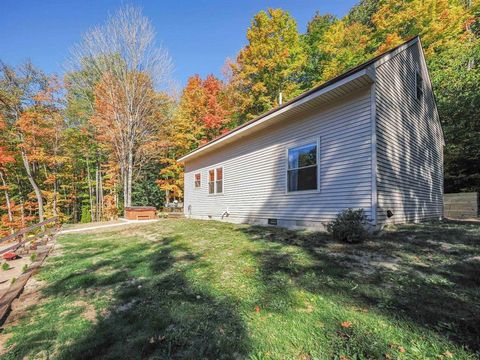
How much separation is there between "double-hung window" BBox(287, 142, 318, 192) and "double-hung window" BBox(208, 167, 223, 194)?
4.41 m

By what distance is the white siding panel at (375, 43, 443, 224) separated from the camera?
6051mm

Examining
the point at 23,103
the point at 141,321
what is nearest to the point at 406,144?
the point at 141,321

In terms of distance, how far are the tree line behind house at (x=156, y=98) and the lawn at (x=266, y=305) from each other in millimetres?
13124

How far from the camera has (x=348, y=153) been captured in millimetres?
6152

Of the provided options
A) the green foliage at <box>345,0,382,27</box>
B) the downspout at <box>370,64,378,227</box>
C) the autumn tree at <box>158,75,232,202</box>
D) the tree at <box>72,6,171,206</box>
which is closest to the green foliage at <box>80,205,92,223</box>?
the autumn tree at <box>158,75,232,202</box>

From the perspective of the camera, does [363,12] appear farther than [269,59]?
Yes

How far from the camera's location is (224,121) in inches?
784

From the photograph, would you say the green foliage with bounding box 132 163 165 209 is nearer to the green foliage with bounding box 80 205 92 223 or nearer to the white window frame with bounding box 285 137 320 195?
the green foliage with bounding box 80 205 92 223

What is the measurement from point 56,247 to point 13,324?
15.8 feet

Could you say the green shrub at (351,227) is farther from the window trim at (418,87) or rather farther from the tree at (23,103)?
the tree at (23,103)

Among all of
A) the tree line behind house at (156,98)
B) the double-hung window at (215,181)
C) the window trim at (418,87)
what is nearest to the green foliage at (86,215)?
the tree line behind house at (156,98)

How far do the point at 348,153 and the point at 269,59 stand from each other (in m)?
15.0

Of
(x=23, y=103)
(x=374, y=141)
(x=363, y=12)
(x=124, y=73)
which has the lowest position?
(x=374, y=141)

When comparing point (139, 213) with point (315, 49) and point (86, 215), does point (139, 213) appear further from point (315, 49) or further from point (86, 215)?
point (315, 49)
